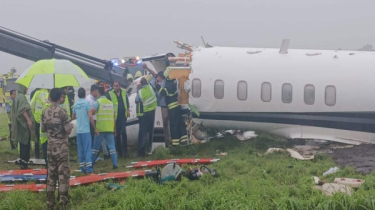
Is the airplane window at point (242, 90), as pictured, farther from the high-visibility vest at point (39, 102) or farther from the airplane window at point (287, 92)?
the high-visibility vest at point (39, 102)

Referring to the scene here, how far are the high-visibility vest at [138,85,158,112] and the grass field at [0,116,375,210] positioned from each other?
81.5 inches

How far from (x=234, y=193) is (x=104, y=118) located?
3886 millimetres

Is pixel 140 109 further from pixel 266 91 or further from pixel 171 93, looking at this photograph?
pixel 266 91

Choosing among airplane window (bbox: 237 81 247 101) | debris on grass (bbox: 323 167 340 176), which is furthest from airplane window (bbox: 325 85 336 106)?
debris on grass (bbox: 323 167 340 176)

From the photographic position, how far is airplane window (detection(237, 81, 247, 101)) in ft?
36.8

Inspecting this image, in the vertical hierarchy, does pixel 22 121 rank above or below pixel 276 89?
below

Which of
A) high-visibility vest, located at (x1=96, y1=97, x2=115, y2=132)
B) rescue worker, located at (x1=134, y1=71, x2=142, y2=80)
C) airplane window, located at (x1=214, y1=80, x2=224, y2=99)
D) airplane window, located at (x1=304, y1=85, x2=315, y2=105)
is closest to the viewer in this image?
high-visibility vest, located at (x1=96, y1=97, x2=115, y2=132)

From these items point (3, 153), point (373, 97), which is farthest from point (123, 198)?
point (373, 97)

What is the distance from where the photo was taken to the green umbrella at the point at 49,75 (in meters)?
7.75

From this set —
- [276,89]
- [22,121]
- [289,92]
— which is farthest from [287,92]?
[22,121]

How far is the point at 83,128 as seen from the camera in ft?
27.2

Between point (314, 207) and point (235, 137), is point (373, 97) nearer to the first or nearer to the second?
point (235, 137)

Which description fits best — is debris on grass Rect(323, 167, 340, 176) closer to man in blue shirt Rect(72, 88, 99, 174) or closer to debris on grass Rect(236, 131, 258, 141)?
debris on grass Rect(236, 131, 258, 141)

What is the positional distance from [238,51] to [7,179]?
7.32 meters
